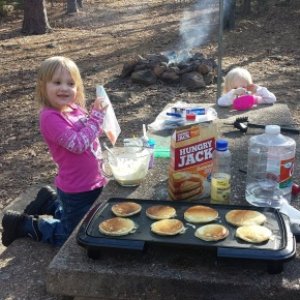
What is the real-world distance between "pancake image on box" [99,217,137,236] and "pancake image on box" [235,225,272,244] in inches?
15.1

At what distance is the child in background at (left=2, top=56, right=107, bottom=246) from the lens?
252 cm

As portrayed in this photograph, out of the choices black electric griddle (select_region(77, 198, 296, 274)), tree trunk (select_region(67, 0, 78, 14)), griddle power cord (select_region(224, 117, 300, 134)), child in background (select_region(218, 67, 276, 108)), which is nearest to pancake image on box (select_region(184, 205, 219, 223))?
black electric griddle (select_region(77, 198, 296, 274))

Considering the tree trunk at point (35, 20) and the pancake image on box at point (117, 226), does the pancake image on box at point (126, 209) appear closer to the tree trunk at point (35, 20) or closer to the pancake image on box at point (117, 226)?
the pancake image on box at point (117, 226)

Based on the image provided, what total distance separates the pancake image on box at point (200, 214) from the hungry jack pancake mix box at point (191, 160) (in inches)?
8.3

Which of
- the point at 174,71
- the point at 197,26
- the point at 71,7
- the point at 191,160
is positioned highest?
the point at 191,160

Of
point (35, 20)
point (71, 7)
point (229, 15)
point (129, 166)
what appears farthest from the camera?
point (71, 7)

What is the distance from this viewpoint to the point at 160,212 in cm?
189

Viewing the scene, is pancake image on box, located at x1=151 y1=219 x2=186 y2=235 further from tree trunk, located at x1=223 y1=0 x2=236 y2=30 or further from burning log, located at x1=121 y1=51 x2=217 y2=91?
tree trunk, located at x1=223 y1=0 x2=236 y2=30

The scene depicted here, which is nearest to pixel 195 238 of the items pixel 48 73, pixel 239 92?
pixel 48 73

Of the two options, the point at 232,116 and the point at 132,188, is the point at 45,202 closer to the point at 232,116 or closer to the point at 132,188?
the point at 132,188

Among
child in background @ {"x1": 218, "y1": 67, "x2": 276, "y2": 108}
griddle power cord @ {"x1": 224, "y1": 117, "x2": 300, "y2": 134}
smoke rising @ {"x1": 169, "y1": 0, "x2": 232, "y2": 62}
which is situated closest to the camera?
griddle power cord @ {"x1": 224, "y1": 117, "x2": 300, "y2": 134}

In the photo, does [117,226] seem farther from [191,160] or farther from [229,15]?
[229,15]

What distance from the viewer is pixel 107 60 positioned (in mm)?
8953

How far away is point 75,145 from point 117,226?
0.84 metres
